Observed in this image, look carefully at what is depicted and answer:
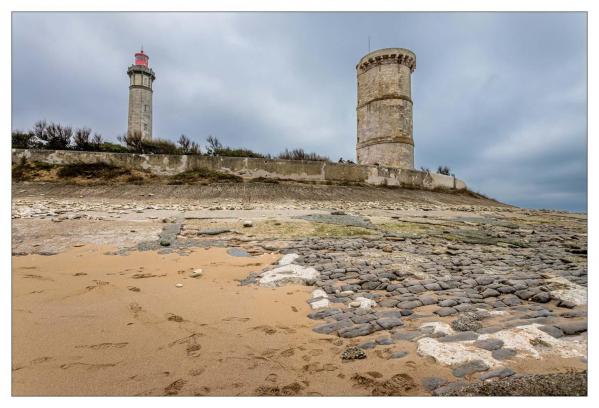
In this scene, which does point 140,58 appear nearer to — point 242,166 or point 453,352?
point 242,166

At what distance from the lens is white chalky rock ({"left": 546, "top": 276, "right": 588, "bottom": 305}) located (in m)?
2.74

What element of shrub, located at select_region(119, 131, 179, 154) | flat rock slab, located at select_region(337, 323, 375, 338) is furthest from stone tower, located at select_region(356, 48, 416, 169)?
flat rock slab, located at select_region(337, 323, 375, 338)

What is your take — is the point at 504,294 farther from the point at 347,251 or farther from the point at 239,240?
the point at 239,240

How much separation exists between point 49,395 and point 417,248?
4996 millimetres

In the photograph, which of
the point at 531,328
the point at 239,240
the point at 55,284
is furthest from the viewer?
the point at 239,240

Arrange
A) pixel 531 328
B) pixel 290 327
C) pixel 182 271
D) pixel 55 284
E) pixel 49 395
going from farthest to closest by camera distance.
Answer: pixel 182 271 → pixel 55 284 → pixel 290 327 → pixel 531 328 → pixel 49 395

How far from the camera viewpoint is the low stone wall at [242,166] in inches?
620

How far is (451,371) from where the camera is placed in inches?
67.6

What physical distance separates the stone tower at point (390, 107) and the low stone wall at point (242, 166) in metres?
4.05

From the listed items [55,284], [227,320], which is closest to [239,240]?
[55,284]

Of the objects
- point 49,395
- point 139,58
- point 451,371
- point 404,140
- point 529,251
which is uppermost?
point 139,58

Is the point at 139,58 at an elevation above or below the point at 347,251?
above

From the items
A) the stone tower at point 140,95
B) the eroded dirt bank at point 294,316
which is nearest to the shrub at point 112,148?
the eroded dirt bank at point 294,316

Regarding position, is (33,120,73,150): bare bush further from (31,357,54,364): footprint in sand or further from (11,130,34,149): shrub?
(31,357,54,364): footprint in sand
